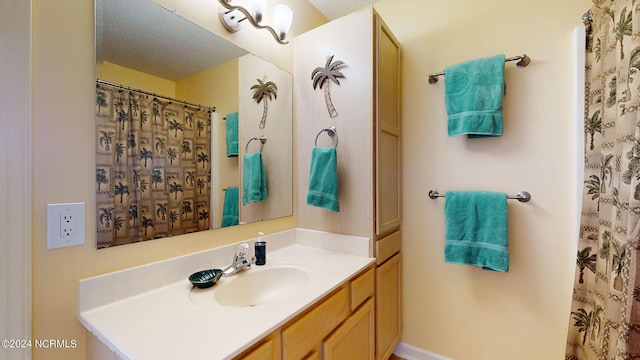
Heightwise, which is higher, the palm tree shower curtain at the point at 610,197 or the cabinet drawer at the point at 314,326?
the palm tree shower curtain at the point at 610,197

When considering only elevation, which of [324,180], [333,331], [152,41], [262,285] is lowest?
[333,331]

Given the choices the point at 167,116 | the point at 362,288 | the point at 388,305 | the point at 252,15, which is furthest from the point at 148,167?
the point at 388,305

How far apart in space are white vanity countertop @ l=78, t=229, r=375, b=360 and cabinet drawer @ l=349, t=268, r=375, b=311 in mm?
70

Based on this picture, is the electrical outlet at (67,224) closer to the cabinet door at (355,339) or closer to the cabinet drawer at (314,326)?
the cabinet drawer at (314,326)

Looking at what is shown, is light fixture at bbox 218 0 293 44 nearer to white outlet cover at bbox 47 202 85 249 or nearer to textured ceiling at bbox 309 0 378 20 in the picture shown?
textured ceiling at bbox 309 0 378 20

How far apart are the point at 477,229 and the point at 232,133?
1438 mm

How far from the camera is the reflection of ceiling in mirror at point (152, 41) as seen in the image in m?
0.88

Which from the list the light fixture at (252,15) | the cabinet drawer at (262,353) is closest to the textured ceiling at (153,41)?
the light fixture at (252,15)

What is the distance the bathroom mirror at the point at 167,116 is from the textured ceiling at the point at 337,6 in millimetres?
735

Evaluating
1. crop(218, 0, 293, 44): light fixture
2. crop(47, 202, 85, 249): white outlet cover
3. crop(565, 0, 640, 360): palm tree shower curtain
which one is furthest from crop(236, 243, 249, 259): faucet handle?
crop(565, 0, 640, 360): palm tree shower curtain

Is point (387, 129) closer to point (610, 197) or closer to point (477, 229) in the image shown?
point (477, 229)

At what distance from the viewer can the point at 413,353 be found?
170 cm

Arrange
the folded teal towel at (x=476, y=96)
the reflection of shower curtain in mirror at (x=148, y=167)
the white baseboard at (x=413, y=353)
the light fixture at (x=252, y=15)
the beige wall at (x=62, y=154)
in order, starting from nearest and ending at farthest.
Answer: the beige wall at (x=62, y=154) → the reflection of shower curtain in mirror at (x=148, y=167) → the light fixture at (x=252, y=15) → the folded teal towel at (x=476, y=96) → the white baseboard at (x=413, y=353)

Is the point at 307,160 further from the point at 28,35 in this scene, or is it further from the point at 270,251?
the point at 28,35
